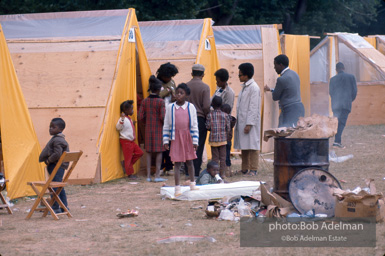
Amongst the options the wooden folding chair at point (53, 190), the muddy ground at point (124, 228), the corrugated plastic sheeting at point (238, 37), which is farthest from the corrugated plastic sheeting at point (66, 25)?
the corrugated plastic sheeting at point (238, 37)

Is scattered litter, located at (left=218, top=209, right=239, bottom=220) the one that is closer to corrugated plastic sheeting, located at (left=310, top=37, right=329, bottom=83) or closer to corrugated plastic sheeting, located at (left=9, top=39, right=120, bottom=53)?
corrugated plastic sheeting, located at (left=9, top=39, right=120, bottom=53)

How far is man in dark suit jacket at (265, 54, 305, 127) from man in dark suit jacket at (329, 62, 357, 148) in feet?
14.6

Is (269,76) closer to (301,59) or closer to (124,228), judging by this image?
(301,59)

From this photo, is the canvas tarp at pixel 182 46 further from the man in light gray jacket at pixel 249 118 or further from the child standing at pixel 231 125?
the child standing at pixel 231 125

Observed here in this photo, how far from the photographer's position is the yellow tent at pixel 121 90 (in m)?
11.2

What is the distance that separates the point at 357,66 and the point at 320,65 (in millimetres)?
1385

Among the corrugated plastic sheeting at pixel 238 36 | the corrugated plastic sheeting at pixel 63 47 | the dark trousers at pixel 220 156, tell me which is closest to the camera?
the dark trousers at pixel 220 156

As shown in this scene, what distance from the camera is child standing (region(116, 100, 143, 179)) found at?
11.6m

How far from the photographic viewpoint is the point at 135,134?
39.2ft

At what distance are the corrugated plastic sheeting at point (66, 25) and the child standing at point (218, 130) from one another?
2468 mm

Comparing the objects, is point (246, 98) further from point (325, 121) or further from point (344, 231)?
point (344, 231)

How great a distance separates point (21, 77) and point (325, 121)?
6135 millimetres

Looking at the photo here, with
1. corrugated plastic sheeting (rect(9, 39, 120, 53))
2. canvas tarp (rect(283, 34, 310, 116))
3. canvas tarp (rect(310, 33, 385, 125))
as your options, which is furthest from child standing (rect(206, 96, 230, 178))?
canvas tarp (rect(310, 33, 385, 125))

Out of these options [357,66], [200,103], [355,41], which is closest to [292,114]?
[200,103]
